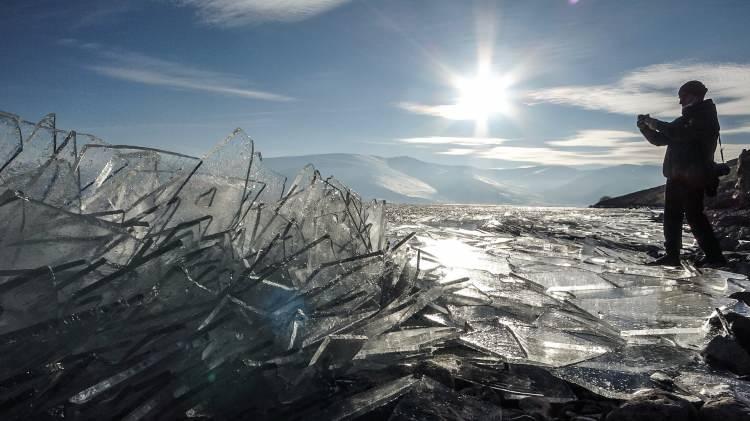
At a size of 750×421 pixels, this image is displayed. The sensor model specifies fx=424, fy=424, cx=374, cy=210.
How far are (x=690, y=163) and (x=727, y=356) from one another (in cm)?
317

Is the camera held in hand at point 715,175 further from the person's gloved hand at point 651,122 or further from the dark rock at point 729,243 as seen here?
the dark rock at point 729,243

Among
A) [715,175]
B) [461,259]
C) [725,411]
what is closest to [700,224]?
[715,175]

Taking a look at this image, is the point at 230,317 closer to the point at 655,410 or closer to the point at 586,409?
the point at 586,409

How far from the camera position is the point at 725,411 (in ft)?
3.51

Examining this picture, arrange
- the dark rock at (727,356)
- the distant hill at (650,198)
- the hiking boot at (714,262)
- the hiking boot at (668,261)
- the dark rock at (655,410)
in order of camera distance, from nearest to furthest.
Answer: the dark rock at (655,410) < the dark rock at (727,356) < the hiking boot at (714,262) < the hiking boot at (668,261) < the distant hill at (650,198)

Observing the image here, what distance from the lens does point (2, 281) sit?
3.68 feet

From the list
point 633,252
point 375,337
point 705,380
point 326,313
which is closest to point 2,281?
point 326,313

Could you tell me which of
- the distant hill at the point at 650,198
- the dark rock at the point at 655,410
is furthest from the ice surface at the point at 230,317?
the distant hill at the point at 650,198

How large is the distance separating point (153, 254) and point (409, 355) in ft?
2.84

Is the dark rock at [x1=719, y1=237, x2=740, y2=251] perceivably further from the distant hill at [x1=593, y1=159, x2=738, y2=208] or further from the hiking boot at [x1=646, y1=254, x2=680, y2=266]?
the distant hill at [x1=593, y1=159, x2=738, y2=208]

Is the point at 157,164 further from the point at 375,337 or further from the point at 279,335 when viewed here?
the point at 375,337

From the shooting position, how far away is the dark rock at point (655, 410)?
1049 millimetres

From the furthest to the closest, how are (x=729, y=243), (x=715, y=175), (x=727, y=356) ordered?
(x=729, y=243) < (x=715, y=175) < (x=727, y=356)

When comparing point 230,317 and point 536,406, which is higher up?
point 230,317
